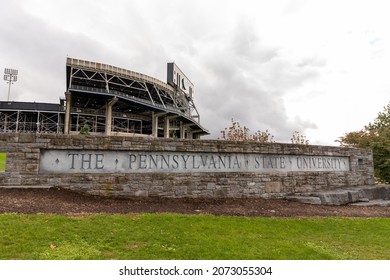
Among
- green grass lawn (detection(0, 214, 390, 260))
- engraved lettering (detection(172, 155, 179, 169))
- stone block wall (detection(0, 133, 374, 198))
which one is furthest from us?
engraved lettering (detection(172, 155, 179, 169))

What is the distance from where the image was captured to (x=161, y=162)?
916 centimetres

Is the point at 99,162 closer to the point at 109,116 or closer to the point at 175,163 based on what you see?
the point at 175,163

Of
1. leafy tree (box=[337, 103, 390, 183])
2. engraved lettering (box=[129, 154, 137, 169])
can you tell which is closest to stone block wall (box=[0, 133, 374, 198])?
engraved lettering (box=[129, 154, 137, 169])

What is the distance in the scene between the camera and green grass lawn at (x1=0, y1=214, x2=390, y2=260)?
4.38 metres

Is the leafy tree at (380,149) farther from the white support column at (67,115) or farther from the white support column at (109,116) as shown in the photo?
the white support column at (67,115)

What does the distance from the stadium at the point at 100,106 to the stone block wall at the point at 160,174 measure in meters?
36.8

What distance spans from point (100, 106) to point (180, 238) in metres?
52.0

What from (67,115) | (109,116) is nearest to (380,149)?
(109,116)

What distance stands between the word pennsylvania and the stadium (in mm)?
36776

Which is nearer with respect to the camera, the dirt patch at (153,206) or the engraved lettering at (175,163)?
the dirt patch at (153,206)

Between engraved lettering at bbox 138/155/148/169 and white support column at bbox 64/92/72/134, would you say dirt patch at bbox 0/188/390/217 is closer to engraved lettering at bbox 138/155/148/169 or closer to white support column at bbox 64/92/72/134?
engraved lettering at bbox 138/155/148/169

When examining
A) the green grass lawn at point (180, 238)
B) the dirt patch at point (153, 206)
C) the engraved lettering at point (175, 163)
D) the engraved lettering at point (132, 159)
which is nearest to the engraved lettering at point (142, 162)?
the engraved lettering at point (132, 159)

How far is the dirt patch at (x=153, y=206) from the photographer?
22.0 ft
